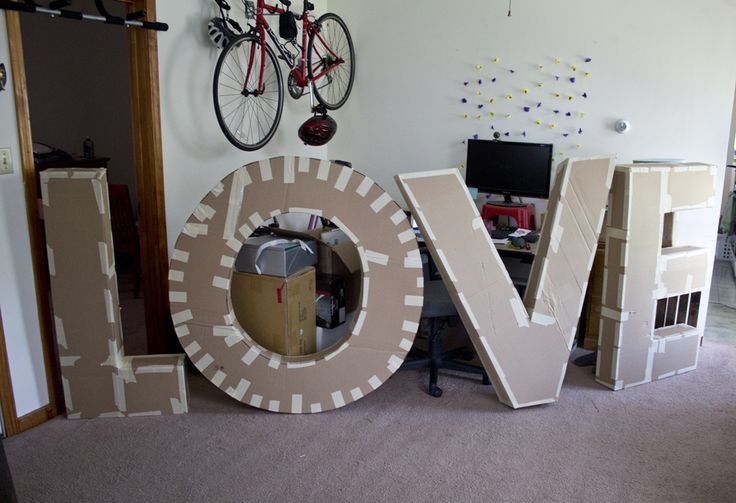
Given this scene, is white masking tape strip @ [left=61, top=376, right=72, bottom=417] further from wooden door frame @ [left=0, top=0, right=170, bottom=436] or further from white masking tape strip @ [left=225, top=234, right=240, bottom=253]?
white masking tape strip @ [left=225, top=234, right=240, bottom=253]

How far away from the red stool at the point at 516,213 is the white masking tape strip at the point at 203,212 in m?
1.89

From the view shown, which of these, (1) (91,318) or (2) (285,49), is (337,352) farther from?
(2) (285,49)

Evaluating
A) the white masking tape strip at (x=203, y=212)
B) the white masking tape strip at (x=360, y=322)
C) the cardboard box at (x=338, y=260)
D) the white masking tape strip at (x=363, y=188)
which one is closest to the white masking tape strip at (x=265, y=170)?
the white masking tape strip at (x=203, y=212)

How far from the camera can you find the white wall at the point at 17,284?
97.3 inches

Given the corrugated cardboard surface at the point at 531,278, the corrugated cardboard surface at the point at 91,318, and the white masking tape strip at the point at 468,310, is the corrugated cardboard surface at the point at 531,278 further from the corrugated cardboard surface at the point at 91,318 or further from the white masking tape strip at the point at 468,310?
the corrugated cardboard surface at the point at 91,318

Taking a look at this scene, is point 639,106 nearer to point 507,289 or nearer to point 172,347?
point 507,289

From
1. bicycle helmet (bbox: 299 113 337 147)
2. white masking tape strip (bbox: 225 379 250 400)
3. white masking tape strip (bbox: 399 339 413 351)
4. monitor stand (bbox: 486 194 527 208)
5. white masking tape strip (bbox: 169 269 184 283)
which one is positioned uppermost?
bicycle helmet (bbox: 299 113 337 147)

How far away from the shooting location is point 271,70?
381 centimetres

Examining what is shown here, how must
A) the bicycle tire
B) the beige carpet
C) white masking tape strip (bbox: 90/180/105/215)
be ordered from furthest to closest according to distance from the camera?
the bicycle tire → white masking tape strip (bbox: 90/180/105/215) → the beige carpet

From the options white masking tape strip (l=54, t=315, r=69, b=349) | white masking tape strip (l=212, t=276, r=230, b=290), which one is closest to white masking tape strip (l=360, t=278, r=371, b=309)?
white masking tape strip (l=212, t=276, r=230, b=290)

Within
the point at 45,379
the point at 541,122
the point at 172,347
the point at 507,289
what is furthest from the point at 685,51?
the point at 45,379

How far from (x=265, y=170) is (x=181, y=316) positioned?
0.78 metres

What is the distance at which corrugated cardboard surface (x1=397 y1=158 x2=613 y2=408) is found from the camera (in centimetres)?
277

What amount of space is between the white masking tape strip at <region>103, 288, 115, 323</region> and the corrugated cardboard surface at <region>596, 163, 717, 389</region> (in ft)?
7.86
